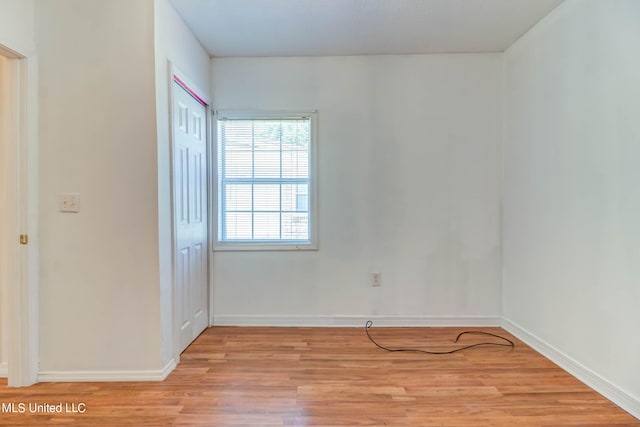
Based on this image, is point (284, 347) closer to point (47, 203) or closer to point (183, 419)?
point (183, 419)

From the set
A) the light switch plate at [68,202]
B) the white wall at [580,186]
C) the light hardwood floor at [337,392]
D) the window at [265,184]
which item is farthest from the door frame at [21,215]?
the white wall at [580,186]

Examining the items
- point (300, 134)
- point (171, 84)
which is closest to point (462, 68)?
point (300, 134)

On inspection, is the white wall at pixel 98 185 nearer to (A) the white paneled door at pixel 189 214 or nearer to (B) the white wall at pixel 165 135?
(B) the white wall at pixel 165 135

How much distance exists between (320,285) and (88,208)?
1.92 m

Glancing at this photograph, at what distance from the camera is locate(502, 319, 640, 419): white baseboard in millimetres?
1814

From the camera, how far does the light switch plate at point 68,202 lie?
2059 mm

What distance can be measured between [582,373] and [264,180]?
2.78 meters

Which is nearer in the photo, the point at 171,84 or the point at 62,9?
the point at 62,9

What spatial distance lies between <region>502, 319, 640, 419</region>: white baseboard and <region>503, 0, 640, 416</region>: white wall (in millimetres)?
19

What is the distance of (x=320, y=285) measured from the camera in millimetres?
3104

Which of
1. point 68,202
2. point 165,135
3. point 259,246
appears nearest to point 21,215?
point 68,202

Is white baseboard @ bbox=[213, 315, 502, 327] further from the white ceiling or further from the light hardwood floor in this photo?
the white ceiling

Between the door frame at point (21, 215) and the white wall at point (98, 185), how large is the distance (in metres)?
0.05

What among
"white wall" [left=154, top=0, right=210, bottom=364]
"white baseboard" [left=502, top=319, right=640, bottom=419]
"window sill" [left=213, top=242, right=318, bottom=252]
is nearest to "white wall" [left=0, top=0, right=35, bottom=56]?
"white wall" [left=154, top=0, right=210, bottom=364]
